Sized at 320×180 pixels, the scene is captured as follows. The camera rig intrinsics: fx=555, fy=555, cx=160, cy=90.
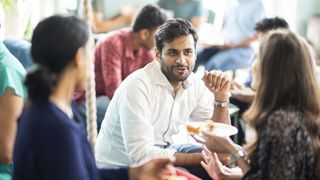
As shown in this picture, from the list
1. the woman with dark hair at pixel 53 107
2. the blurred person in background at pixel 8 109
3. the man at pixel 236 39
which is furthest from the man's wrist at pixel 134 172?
the man at pixel 236 39

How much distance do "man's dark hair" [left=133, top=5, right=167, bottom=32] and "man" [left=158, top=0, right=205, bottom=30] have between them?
1.37 m

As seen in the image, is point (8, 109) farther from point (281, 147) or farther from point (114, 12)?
point (114, 12)

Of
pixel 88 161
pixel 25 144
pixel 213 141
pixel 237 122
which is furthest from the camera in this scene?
pixel 237 122

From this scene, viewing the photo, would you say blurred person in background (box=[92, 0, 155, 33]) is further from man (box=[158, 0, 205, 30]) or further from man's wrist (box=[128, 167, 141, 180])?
man's wrist (box=[128, 167, 141, 180])

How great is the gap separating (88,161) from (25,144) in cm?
20

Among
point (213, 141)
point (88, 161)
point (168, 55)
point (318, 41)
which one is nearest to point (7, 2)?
point (168, 55)

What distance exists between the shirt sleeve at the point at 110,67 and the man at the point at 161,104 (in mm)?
972

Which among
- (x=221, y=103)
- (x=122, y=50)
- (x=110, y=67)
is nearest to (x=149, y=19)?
(x=122, y=50)

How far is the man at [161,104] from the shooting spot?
2.27 meters

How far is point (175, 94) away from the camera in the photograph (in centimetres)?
254

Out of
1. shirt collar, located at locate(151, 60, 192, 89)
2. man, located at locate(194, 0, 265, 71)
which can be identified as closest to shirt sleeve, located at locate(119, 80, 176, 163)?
shirt collar, located at locate(151, 60, 192, 89)

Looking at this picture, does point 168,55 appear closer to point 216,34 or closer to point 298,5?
point 216,34

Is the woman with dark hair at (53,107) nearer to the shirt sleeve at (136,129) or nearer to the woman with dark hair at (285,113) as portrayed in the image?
the woman with dark hair at (285,113)

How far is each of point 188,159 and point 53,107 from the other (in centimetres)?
103
